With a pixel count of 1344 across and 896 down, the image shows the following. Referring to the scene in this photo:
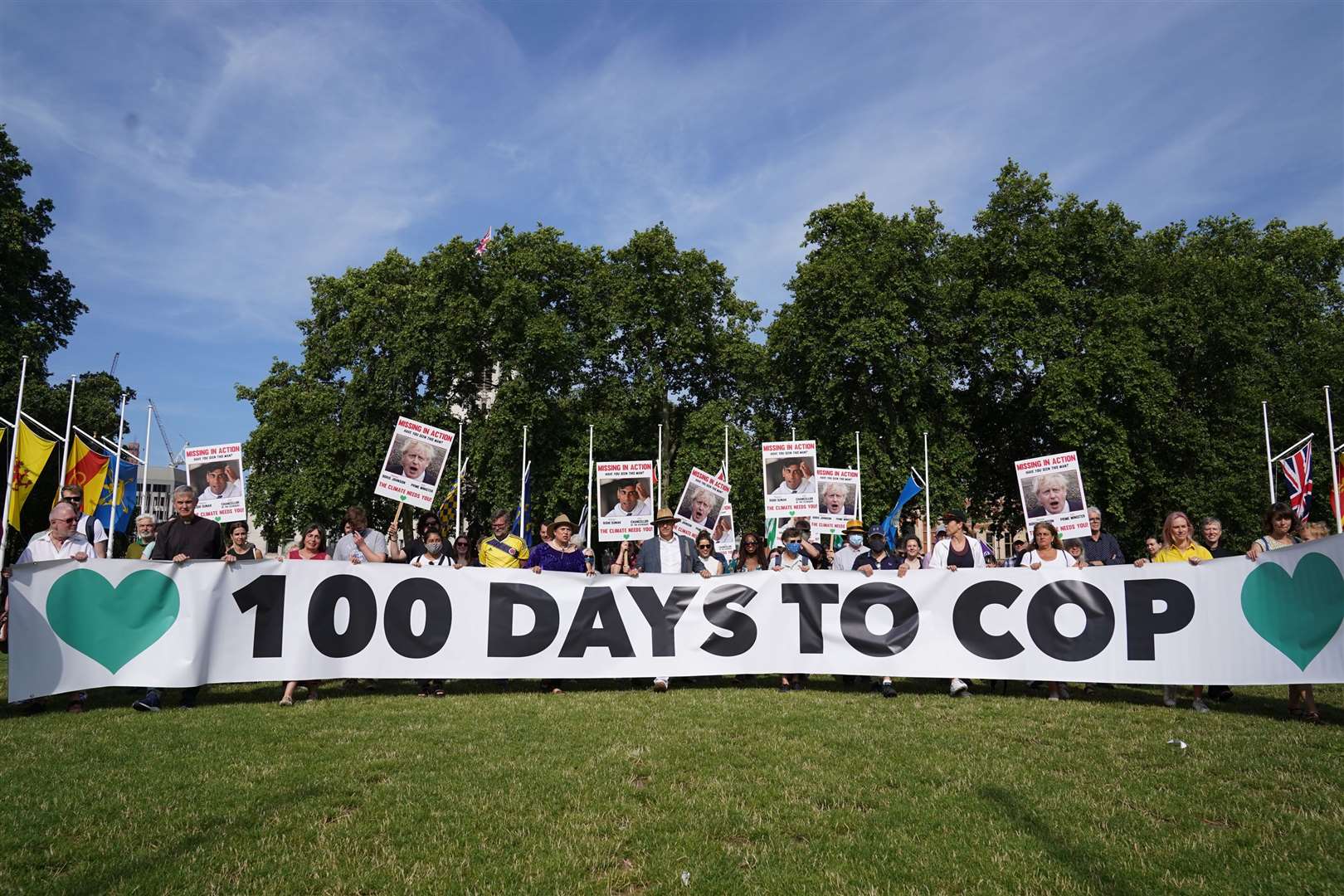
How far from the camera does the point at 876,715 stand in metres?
9.18

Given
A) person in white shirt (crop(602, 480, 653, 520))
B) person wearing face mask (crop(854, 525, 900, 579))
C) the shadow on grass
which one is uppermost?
person in white shirt (crop(602, 480, 653, 520))

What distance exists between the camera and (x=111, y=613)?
32.5 ft

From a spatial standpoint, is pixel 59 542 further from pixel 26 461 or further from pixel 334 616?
pixel 26 461

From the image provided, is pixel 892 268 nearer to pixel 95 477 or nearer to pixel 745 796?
pixel 95 477

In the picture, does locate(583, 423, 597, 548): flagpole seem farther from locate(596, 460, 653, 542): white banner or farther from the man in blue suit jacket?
the man in blue suit jacket

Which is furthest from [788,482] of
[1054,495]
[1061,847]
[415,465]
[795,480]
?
[1061,847]

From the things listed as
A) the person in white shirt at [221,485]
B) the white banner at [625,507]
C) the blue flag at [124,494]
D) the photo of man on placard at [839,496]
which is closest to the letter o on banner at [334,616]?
the person in white shirt at [221,485]

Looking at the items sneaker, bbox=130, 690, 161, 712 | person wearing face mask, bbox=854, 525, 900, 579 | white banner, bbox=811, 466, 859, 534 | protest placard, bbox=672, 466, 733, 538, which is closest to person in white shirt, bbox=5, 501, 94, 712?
sneaker, bbox=130, 690, 161, 712

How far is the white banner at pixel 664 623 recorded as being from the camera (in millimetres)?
9570

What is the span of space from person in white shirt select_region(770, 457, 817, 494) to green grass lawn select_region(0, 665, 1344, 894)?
1132 cm

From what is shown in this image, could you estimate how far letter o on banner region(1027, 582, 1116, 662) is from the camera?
1052cm

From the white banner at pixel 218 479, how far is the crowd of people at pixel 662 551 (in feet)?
15.1

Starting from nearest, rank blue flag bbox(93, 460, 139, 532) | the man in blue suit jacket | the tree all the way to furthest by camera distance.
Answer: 1. the man in blue suit jacket
2. blue flag bbox(93, 460, 139, 532)
3. the tree

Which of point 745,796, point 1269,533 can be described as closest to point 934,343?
point 1269,533
